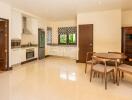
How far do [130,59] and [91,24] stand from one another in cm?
253

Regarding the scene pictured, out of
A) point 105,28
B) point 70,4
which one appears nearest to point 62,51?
point 105,28

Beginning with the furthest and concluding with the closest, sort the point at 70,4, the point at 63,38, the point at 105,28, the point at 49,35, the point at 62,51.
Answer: the point at 49,35
the point at 63,38
the point at 62,51
the point at 105,28
the point at 70,4

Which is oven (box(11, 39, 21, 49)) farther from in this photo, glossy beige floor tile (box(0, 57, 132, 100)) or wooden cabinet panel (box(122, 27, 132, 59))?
wooden cabinet panel (box(122, 27, 132, 59))

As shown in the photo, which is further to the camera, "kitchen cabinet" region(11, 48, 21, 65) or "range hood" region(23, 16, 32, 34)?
"range hood" region(23, 16, 32, 34)

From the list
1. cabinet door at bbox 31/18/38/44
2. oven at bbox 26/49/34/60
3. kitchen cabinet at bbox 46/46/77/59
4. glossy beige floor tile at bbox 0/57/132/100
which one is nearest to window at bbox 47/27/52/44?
kitchen cabinet at bbox 46/46/77/59

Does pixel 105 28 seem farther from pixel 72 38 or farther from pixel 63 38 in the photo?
pixel 63 38

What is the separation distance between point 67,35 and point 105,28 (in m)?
3.43

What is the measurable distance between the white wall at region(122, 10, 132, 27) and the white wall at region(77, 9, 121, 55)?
661 mm

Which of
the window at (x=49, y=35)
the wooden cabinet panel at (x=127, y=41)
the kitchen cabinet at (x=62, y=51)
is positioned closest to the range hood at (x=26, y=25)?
the window at (x=49, y=35)

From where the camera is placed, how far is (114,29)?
6.41 metres

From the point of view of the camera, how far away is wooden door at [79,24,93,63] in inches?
271

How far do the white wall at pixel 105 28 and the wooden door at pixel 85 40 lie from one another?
0.67ft

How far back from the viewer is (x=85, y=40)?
7008mm

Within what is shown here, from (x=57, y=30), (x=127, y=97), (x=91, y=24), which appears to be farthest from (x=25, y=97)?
(x=57, y=30)
